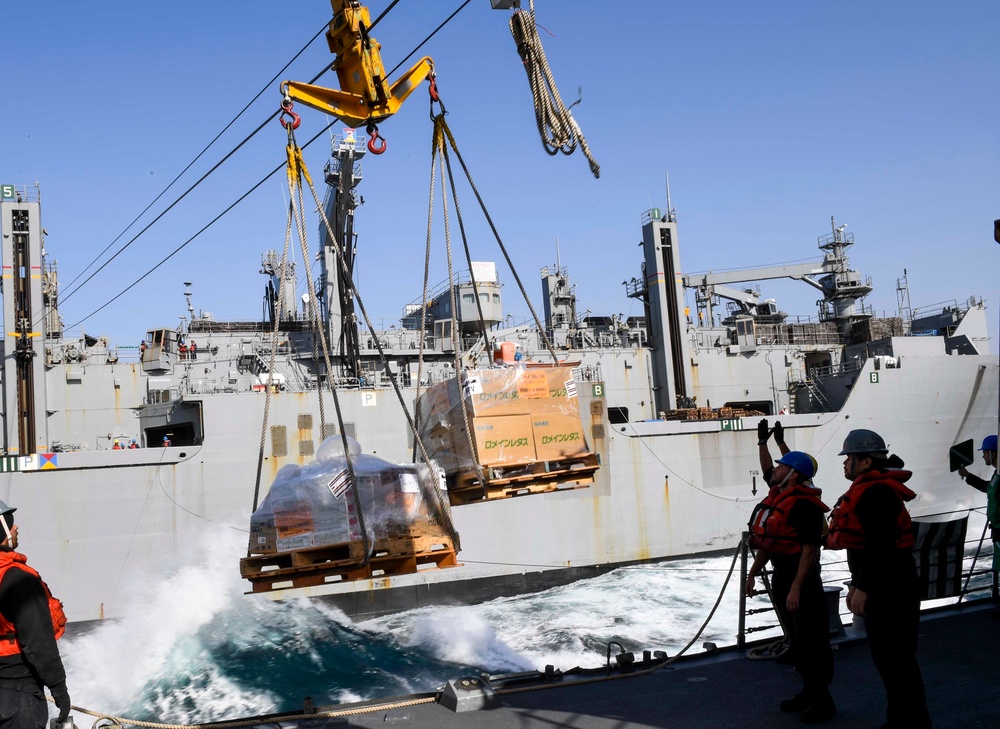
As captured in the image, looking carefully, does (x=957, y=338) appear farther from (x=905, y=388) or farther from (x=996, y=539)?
(x=996, y=539)

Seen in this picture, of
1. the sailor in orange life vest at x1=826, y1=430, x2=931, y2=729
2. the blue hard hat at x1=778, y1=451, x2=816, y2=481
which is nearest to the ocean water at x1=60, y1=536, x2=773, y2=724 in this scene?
the blue hard hat at x1=778, y1=451, x2=816, y2=481

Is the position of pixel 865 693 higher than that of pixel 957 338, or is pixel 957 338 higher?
pixel 957 338

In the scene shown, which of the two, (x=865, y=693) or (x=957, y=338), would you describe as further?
(x=957, y=338)

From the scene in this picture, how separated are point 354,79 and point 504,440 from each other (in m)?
3.42

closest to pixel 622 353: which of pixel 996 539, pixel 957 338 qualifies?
pixel 957 338

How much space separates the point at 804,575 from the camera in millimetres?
3984

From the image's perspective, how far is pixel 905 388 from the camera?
19.1m

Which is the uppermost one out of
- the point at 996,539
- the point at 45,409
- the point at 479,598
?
the point at 45,409

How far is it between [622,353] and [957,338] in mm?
10765

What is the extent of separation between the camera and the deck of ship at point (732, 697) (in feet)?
13.8

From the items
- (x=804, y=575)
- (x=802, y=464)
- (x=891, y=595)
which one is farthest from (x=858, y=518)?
(x=802, y=464)

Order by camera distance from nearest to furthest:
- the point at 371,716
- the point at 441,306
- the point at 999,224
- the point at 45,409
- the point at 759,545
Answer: the point at 999,224 < the point at 759,545 < the point at 371,716 < the point at 45,409 < the point at 441,306

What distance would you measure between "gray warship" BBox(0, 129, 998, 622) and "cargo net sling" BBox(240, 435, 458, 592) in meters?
4.83

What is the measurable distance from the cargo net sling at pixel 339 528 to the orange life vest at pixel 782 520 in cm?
267
